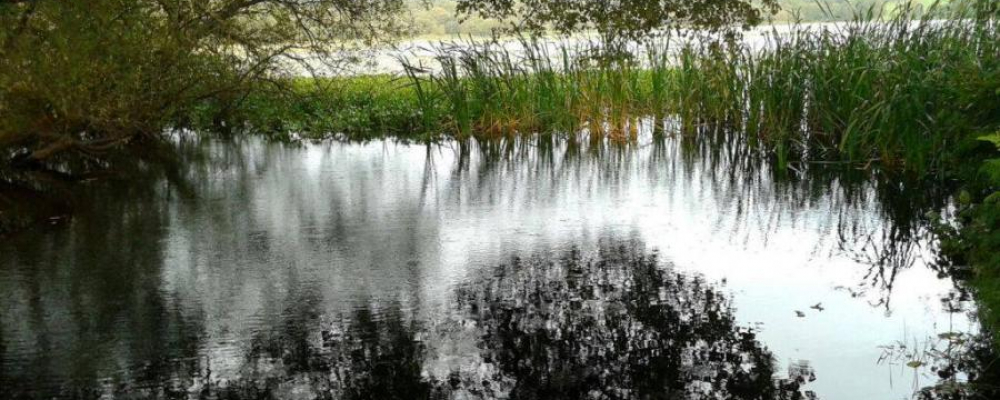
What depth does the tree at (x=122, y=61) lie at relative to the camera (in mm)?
7109

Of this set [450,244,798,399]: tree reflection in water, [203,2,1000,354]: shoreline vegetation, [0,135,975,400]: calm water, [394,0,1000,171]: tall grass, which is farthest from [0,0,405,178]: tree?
[450,244,798,399]: tree reflection in water

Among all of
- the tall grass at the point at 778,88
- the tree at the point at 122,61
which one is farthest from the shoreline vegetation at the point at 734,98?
the tree at the point at 122,61

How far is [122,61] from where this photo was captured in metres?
7.93

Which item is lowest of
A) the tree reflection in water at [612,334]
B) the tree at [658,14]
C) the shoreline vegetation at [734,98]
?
the tree reflection in water at [612,334]

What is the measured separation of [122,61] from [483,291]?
444cm

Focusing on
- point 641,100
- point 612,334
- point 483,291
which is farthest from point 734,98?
point 612,334

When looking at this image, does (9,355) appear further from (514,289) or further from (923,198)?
(923,198)

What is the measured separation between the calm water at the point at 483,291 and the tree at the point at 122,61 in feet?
2.56

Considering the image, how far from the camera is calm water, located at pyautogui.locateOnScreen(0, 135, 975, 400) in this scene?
12.7 ft

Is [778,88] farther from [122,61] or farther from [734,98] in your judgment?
[122,61]

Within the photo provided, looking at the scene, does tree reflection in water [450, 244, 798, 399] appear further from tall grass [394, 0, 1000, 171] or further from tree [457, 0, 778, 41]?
tree [457, 0, 778, 41]

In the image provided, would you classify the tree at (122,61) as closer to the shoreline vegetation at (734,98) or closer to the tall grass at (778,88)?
the shoreline vegetation at (734,98)

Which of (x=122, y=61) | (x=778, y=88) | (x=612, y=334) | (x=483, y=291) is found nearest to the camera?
(x=612, y=334)

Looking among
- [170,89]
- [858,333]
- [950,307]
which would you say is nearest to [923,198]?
[950,307]
